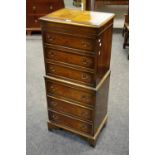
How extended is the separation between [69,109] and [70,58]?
0.47m

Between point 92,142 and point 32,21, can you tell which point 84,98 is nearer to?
point 92,142

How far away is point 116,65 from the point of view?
312cm

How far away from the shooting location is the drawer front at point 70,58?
1.51m

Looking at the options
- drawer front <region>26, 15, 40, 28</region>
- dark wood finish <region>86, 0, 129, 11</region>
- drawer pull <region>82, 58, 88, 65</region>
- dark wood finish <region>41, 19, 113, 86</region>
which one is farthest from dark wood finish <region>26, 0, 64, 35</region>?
drawer pull <region>82, 58, 88, 65</region>

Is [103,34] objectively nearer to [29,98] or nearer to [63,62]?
[63,62]

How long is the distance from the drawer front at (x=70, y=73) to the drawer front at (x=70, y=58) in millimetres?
60

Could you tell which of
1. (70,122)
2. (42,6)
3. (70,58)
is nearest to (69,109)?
(70,122)

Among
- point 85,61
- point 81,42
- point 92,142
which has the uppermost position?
point 81,42

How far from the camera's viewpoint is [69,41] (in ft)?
4.99

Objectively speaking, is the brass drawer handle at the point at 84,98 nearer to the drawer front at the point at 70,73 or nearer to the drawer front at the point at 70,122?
the drawer front at the point at 70,73
